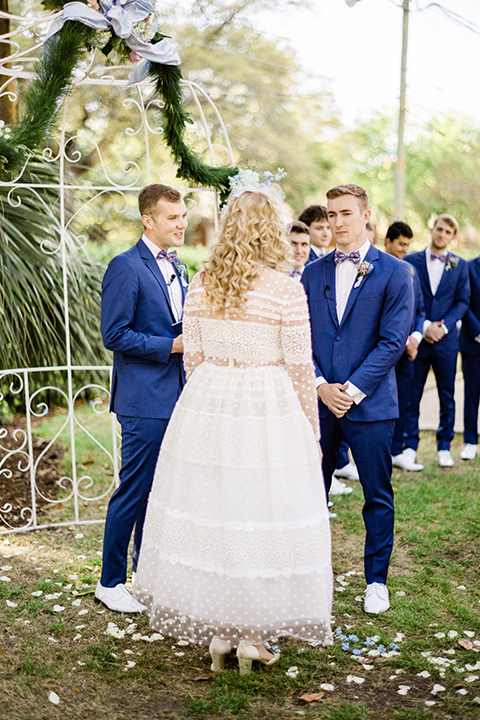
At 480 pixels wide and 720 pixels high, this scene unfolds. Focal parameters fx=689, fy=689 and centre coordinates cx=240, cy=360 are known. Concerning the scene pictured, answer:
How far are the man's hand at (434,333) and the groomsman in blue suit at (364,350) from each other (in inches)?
111

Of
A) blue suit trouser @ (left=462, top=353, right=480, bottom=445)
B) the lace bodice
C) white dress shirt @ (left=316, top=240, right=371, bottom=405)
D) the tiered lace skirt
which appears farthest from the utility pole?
the tiered lace skirt

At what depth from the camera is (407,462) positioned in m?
6.29

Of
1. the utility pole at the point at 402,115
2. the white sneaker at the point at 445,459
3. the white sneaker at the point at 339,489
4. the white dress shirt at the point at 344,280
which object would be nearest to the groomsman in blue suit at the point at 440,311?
the white sneaker at the point at 445,459

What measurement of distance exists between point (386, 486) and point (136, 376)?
4.56 ft

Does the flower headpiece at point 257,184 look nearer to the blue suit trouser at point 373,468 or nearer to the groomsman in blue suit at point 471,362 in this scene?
the blue suit trouser at point 373,468

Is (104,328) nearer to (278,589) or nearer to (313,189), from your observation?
(278,589)

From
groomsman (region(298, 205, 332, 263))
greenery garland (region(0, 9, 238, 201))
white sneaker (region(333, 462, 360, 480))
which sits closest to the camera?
greenery garland (region(0, 9, 238, 201))

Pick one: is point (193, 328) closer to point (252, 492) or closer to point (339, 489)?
point (252, 492)

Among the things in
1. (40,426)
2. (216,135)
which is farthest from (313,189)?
(40,426)

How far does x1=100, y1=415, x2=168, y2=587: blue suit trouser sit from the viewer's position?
3441 millimetres

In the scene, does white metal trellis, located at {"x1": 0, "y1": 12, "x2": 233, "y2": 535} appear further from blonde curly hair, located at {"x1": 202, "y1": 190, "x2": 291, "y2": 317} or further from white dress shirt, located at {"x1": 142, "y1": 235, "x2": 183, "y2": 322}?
blonde curly hair, located at {"x1": 202, "y1": 190, "x2": 291, "y2": 317}

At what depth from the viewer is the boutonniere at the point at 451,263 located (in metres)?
6.27

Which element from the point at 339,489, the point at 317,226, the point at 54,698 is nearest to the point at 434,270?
the point at 317,226

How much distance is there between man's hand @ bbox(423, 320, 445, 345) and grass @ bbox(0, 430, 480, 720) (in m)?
2.20
